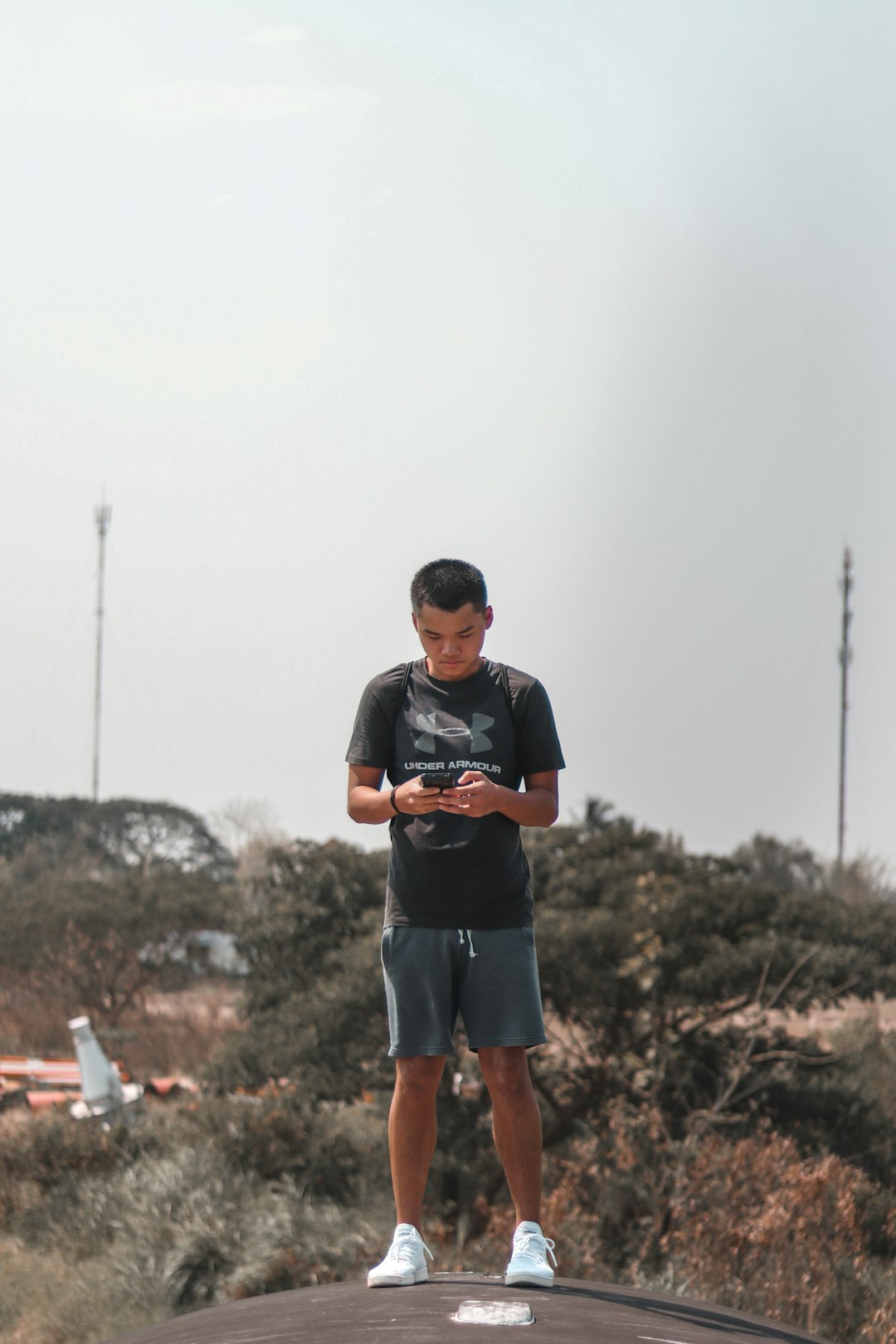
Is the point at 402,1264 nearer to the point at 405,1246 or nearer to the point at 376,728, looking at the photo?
the point at 405,1246

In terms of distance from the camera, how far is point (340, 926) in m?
13.1

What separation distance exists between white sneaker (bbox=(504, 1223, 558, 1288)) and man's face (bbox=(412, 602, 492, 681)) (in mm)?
1348

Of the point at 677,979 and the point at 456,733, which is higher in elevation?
the point at 456,733

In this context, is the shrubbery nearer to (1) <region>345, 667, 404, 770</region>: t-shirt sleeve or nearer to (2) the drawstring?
(2) the drawstring

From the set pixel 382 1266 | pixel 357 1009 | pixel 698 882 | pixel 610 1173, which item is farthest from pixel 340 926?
pixel 382 1266

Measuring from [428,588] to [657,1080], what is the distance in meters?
8.31

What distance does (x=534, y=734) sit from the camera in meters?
3.88

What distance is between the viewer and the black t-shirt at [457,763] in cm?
379

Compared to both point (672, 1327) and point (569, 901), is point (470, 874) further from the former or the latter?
point (569, 901)

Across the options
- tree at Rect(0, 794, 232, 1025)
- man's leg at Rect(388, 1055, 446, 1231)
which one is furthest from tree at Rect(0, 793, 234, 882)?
man's leg at Rect(388, 1055, 446, 1231)

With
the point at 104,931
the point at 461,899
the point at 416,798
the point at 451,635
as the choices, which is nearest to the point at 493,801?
the point at 416,798

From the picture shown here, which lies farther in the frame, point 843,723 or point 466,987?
point 843,723

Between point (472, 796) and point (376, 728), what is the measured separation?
1.37 ft

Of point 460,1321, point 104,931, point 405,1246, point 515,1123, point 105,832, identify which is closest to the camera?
point 460,1321
